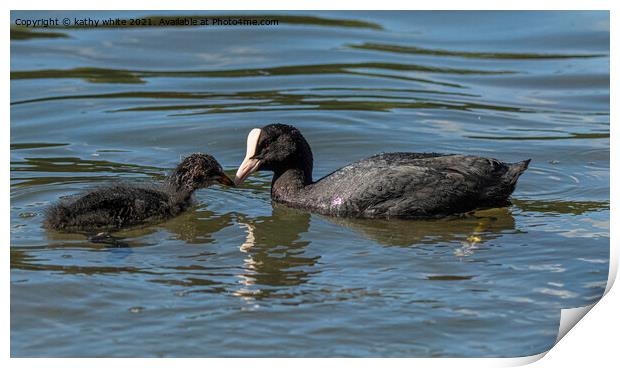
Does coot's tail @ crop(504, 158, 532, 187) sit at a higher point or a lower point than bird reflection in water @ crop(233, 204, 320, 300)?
higher

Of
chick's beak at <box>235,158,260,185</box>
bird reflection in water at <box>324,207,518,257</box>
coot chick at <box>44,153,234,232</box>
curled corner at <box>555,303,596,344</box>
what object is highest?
chick's beak at <box>235,158,260,185</box>

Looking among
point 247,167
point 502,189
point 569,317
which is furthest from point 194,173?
point 569,317

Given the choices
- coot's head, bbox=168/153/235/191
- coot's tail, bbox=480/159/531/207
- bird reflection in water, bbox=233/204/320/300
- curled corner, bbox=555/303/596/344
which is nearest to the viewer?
curled corner, bbox=555/303/596/344

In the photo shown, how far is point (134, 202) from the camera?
8672 mm

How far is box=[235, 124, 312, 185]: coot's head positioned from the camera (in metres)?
9.58

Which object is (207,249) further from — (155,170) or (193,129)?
(193,129)

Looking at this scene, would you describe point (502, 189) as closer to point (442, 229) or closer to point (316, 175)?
point (442, 229)

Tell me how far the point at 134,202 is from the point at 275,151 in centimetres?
145

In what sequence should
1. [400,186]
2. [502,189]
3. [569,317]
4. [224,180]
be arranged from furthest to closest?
[224,180] < [502,189] < [400,186] < [569,317]

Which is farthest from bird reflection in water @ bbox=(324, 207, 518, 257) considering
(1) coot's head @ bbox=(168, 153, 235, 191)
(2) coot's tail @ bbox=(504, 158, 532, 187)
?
(1) coot's head @ bbox=(168, 153, 235, 191)

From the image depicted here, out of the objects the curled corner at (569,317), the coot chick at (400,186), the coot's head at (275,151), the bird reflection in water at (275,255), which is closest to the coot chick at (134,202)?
the coot's head at (275,151)

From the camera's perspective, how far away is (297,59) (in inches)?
563

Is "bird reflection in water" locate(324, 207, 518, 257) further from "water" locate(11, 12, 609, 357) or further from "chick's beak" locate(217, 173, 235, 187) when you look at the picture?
"chick's beak" locate(217, 173, 235, 187)

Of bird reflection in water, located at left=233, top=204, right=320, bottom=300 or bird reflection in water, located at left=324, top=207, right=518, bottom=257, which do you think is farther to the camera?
bird reflection in water, located at left=324, top=207, right=518, bottom=257
